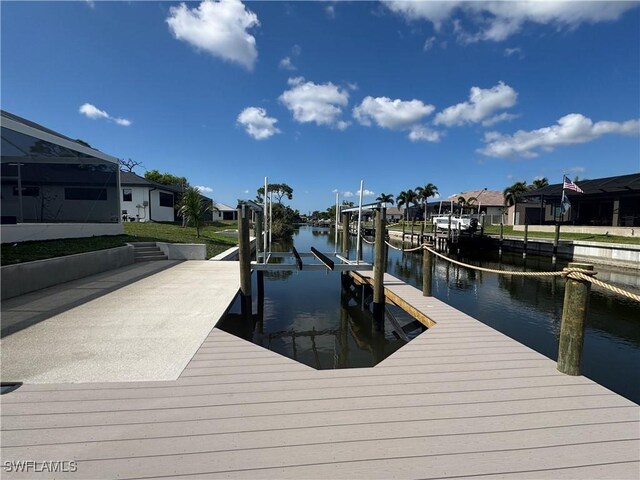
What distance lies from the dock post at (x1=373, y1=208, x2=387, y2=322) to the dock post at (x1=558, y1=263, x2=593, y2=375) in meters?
3.27

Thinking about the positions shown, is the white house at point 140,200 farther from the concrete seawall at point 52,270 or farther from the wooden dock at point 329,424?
the wooden dock at point 329,424

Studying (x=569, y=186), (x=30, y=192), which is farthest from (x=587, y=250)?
(x=30, y=192)

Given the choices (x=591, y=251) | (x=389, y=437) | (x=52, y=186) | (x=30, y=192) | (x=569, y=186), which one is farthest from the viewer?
(x=569, y=186)

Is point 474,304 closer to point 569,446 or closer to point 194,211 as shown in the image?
point 569,446

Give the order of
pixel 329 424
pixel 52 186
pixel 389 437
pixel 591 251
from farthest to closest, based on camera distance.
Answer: pixel 591 251
pixel 52 186
pixel 329 424
pixel 389 437

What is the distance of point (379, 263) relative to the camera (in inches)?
246

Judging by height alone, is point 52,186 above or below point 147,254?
above

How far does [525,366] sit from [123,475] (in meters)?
3.84

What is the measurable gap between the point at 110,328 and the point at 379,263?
4.66 meters

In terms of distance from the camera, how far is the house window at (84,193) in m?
12.0

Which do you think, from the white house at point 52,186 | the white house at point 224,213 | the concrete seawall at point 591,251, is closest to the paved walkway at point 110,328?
the white house at point 52,186

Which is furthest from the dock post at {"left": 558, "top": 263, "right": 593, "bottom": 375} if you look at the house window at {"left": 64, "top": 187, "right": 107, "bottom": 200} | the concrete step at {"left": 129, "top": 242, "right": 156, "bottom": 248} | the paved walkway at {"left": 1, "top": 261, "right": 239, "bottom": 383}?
the house window at {"left": 64, "top": 187, "right": 107, "bottom": 200}

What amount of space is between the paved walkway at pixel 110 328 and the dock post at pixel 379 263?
3.06m

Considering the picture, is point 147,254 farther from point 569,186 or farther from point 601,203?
point 601,203
